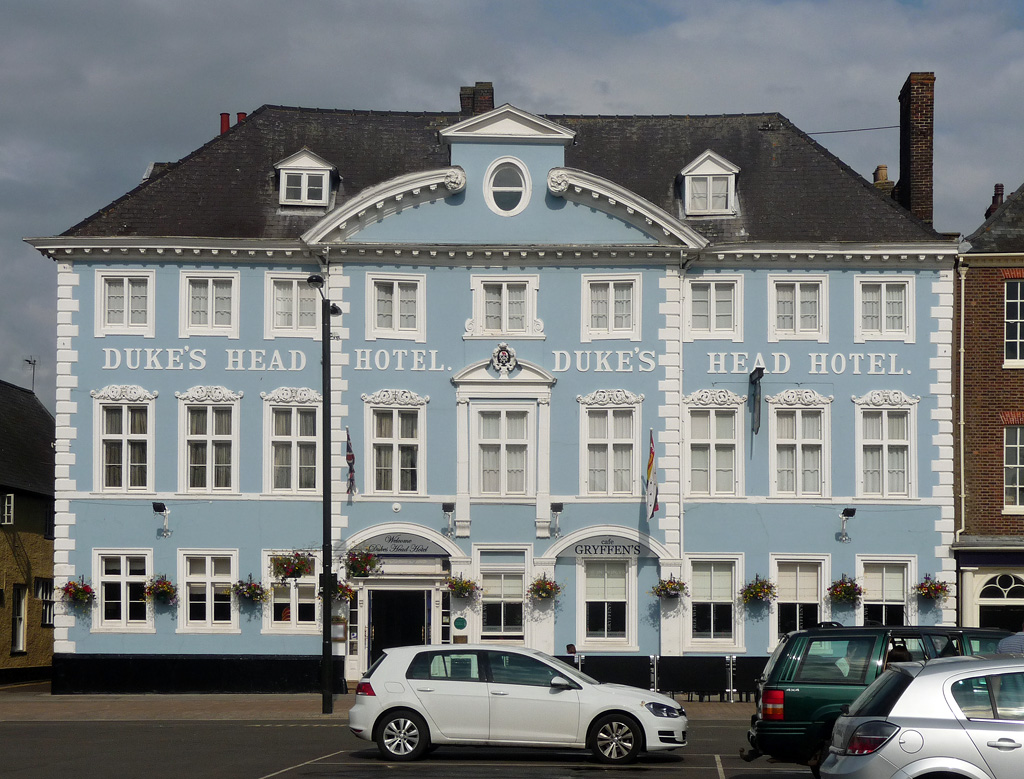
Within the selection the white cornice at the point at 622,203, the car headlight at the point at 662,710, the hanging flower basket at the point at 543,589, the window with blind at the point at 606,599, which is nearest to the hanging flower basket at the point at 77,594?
the hanging flower basket at the point at 543,589

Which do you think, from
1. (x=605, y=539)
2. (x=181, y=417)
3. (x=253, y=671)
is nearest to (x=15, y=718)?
(x=253, y=671)

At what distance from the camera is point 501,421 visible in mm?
30641

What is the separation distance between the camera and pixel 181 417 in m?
30.7

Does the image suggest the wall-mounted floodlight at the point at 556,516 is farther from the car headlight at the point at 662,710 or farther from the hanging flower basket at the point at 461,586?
the car headlight at the point at 662,710

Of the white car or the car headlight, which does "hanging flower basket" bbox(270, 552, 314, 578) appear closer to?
the white car

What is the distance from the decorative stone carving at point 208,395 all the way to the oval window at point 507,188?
A: 23.8 feet

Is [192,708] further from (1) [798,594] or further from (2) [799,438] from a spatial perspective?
(2) [799,438]

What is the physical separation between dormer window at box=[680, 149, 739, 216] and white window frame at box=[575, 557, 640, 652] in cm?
836

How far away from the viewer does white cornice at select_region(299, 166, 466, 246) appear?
30.2 m

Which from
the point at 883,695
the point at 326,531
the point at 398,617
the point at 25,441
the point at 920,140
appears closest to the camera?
the point at 883,695

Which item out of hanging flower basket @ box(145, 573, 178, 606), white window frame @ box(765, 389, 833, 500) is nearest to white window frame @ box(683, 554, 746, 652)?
white window frame @ box(765, 389, 833, 500)

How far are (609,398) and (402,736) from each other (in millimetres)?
14081

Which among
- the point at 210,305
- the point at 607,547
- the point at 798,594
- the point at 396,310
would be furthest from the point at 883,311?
the point at 210,305

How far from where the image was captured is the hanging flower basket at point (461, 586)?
29.9 metres
